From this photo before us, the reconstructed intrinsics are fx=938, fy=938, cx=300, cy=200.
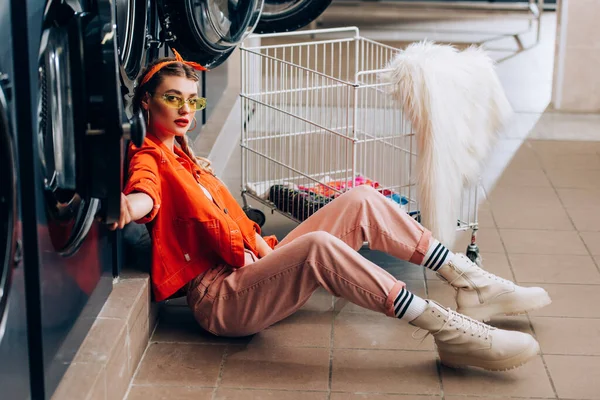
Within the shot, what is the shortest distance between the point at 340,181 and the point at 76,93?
157 centimetres

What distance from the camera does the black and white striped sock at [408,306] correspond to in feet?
8.34

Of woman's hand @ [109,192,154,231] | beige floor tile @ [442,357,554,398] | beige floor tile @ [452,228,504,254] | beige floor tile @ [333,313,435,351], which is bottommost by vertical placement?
beige floor tile @ [442,357,554,398]

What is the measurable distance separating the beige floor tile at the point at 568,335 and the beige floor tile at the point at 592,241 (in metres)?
0.63

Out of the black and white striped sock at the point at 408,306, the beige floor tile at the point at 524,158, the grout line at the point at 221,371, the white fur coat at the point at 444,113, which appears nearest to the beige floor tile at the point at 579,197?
the beige floor tile at the point at 524,158

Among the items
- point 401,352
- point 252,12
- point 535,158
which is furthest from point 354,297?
point 535,158

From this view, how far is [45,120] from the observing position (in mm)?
1996

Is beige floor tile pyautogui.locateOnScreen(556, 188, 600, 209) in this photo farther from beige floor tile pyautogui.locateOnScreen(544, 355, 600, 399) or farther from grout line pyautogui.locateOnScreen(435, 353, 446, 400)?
grout line pyautogui.locateOnScreen(435, 353, 446, 400)

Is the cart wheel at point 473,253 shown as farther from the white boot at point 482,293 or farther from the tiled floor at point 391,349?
the white boot at point 482,293

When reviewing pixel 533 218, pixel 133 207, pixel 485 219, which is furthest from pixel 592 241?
pixel 133 207

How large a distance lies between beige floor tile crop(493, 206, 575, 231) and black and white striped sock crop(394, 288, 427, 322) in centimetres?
134

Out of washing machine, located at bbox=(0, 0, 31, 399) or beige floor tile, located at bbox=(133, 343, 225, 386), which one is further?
beige floor tile, located at bbox=(133, 343, 225, 386)

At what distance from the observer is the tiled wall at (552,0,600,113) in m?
5.66

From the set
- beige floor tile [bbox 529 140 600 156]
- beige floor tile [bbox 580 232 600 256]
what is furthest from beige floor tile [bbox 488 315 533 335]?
beige floor tile [bbox 529 140 600 156]

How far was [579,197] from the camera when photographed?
4.16 m
